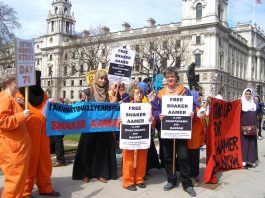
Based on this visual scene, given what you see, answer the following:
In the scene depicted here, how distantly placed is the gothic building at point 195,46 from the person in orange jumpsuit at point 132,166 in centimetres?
5251

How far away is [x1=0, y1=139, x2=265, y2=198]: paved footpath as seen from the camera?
230 inches

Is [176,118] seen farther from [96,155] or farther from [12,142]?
[12,142]

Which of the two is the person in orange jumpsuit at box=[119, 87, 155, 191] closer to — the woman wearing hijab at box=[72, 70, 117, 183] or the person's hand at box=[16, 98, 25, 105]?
the woman wearing hijab at box=[72, 70, 117, 183]

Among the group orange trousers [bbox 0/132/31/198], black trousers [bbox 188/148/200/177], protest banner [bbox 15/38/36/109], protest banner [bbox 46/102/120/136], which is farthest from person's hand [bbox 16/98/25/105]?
black trousers [bbox 188/148/200/177]

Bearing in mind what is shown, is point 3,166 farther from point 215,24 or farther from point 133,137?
point 215,24

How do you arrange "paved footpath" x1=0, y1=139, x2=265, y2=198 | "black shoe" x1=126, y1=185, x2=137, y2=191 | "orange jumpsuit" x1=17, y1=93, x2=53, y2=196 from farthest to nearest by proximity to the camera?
"black shoe" x1=126, y1=185, x2=137, y2=191, "paved footpath" x1=0, y1=139, x2=265, y2=198, "orange jumpsuit" x1=17, y1=93, x2=53, y2=196

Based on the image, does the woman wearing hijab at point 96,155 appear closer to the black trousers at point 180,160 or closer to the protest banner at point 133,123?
the protest banner at point 133,123

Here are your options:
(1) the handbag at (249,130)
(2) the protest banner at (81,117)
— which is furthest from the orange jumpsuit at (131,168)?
(1) the handbag at (249,130)

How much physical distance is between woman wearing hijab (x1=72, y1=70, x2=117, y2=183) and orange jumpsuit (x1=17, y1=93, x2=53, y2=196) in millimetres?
982

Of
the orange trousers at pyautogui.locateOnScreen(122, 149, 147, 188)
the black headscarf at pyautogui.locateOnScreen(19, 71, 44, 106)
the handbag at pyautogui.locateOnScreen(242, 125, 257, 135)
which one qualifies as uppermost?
the black headscarf at pyautogui.locateOnScreen(19, 71, 44, 106)

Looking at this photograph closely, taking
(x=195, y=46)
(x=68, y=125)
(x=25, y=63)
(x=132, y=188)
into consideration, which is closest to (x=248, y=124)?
(x=132, y=188)

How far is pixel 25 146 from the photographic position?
4816 millimetres

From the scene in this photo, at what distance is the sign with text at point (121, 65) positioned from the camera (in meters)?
7.29

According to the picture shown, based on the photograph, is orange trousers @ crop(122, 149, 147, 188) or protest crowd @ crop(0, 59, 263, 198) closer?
protest crowd @ crop(0, 59, 263, 198)
